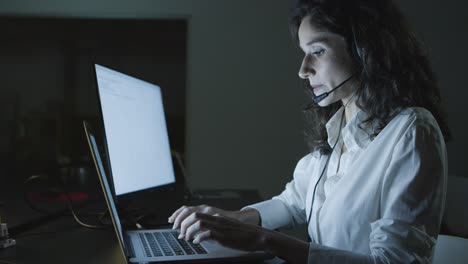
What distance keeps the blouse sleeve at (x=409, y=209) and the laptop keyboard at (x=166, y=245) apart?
0.24 meters

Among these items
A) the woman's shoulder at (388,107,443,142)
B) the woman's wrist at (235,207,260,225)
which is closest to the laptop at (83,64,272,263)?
the woman's wrist at (235,207,260,225)

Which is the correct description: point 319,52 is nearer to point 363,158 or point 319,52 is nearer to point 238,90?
point 363,158

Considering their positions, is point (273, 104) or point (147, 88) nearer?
point (147, 88)

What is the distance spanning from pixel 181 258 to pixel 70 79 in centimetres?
381

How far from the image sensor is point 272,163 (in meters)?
3.08

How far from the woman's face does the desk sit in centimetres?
51

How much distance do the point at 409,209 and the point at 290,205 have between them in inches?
20.6

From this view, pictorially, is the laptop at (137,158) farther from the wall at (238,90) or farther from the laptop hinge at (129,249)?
the wall at (238,90)

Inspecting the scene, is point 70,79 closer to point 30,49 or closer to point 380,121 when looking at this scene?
point 30,49

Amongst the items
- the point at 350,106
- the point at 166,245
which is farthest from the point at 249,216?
the point at 350,106

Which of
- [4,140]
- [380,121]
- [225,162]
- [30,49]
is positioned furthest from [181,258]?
[30,49]

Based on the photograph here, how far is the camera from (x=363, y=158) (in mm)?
923

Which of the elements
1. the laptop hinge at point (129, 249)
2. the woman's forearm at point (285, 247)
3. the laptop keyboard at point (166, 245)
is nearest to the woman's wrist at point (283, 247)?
the woman's forearm at point (285, 247)

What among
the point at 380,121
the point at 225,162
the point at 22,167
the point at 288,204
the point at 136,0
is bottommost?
the point at 22,167
